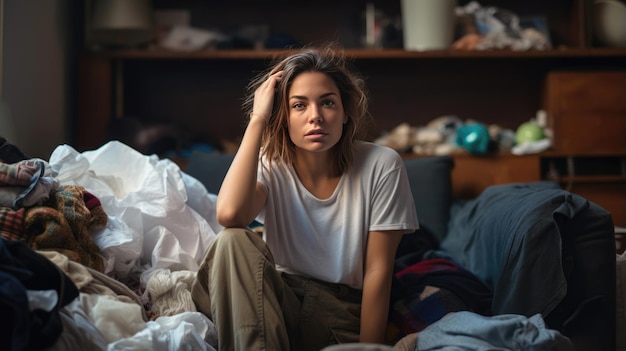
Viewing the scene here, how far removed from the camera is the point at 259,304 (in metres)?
1.66

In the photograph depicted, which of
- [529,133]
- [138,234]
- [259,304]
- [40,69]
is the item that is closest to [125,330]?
[259,304]

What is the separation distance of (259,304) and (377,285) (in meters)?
0.33

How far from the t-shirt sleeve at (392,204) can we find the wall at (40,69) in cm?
159

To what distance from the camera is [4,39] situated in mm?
2727

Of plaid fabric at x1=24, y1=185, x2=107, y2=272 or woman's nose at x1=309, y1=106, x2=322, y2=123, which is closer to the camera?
plaid fabric at x1=24, y1=185, x2=107, y2=272

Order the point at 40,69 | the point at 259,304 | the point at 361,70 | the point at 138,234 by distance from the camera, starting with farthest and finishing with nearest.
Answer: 1. the point at 361,70
2. the point at 40,69
3. the point at 138,234
4. the point at 259,304

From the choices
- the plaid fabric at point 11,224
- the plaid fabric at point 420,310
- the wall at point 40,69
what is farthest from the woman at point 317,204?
the wall at point 40,69

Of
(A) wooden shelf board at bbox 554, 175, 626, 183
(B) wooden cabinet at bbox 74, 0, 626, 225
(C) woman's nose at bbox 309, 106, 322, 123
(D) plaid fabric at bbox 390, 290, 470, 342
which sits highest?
(B) wooden cabinet at bbox 74, 0, 626, 225

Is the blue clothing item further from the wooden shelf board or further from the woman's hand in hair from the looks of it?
the wooden shelf board

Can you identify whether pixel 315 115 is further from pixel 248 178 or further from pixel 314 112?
pixel 248 178

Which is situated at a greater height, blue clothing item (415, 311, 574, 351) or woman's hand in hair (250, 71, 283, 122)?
woman's hand in hair (250, 71, 283, 122)

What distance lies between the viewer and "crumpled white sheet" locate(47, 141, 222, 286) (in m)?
1.96

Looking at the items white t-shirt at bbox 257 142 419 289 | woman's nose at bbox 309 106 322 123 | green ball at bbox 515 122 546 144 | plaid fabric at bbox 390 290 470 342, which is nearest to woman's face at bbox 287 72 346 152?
woman's nose at bbox 309 106 322 123

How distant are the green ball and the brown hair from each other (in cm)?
168
